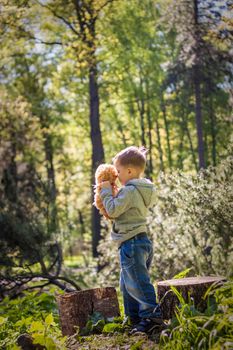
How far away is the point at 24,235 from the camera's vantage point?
10305 millimetres

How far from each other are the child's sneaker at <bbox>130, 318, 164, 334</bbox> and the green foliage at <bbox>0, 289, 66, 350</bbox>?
70 centimetres

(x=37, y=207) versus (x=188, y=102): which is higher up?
(x=188, y=102)

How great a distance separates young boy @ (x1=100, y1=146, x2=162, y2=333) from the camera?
5312 millimetres

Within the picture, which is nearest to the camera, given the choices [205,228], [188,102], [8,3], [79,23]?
[205,228]

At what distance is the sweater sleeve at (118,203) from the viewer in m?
5.31

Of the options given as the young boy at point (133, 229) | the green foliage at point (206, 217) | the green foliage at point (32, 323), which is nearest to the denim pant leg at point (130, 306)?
the young boy at point (133, 229)

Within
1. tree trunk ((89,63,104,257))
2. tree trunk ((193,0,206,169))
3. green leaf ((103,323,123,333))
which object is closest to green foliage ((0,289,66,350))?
green leaf ((103,323,123,333))

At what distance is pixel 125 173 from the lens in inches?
217

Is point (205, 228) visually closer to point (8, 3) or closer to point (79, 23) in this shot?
point (8, 3)

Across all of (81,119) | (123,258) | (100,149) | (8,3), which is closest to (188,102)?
(81,119)

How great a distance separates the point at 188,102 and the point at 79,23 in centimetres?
1267

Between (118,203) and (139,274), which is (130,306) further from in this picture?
(118,203)

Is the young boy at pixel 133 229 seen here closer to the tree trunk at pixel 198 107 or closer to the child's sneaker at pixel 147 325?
the child's sneaker at pixel 147 325

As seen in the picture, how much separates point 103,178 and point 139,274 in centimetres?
101
